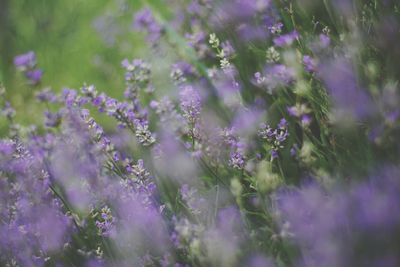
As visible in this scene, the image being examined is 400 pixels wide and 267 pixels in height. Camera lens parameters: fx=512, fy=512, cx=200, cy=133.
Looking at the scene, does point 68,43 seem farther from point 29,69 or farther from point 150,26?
point 29,69

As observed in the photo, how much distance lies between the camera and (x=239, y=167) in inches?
61.2

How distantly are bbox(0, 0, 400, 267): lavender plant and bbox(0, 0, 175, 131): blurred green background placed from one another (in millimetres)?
1079

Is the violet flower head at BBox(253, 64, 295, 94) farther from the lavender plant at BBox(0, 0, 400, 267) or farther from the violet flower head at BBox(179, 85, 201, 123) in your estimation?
the violet flower head at BBox(179, 85, 201, 123)

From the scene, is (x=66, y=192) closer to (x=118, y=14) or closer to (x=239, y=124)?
(x=239, y=124)

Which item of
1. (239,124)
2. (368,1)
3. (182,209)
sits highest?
(368,1)

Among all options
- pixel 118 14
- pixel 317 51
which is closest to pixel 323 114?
pixel 317 51

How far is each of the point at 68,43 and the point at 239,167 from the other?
205 centimetres

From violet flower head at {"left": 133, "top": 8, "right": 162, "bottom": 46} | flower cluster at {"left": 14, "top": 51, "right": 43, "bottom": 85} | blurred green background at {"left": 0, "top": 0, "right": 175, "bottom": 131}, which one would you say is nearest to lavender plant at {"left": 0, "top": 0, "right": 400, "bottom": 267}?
flower cluster at {"left": 14, "top": 51, "right": 43, "bottom": 85}

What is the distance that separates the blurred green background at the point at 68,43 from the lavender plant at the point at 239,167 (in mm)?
1079

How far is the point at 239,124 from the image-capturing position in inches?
62.6

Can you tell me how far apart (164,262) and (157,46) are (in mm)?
1138

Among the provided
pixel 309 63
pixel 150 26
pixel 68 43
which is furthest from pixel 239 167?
pixel 68 43

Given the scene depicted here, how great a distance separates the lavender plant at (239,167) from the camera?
111cm

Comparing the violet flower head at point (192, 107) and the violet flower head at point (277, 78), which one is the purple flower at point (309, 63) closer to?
the violet flower head at point (277, 78)
